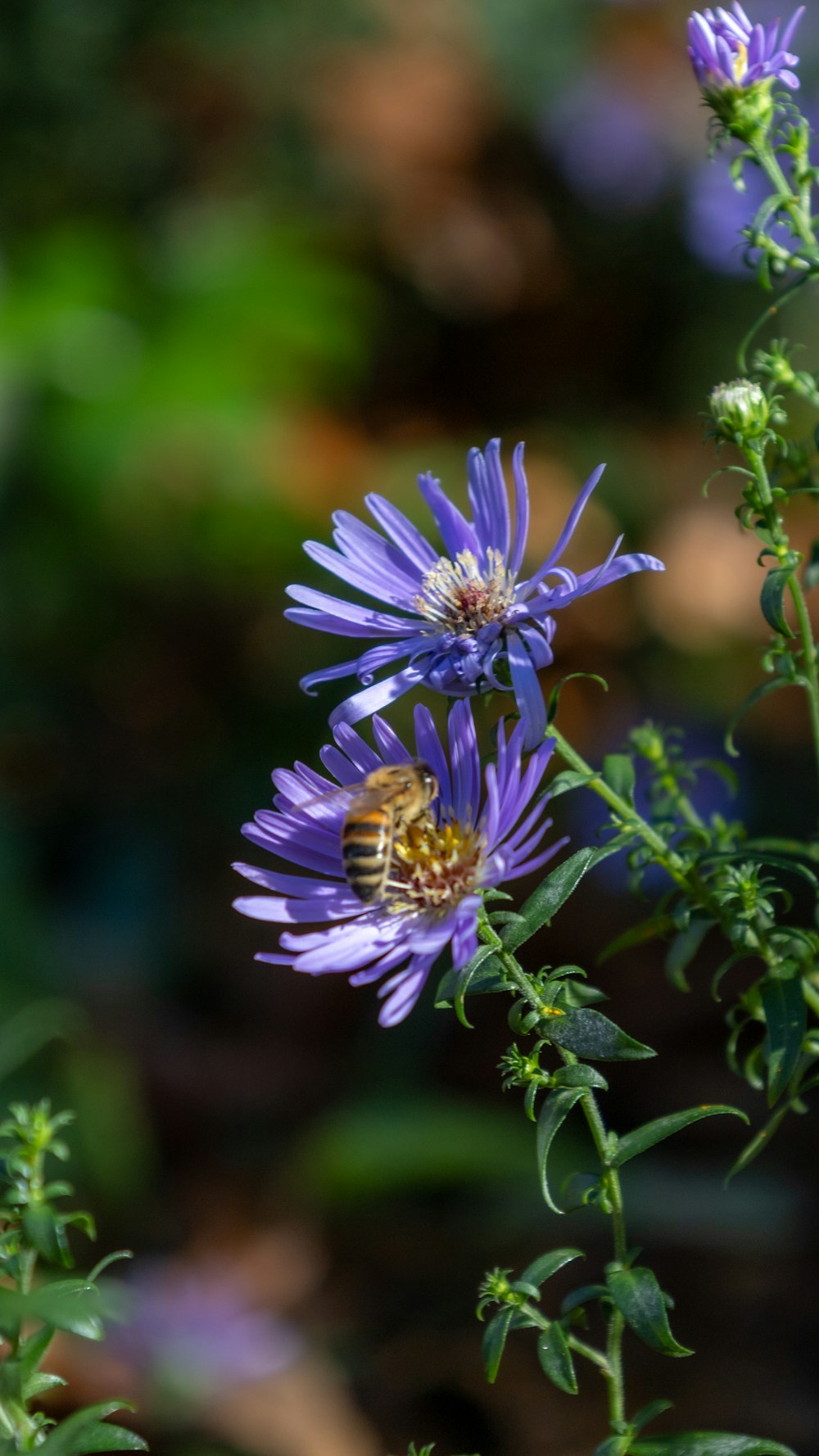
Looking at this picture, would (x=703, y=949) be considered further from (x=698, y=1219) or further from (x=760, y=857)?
(x=760, y=857)

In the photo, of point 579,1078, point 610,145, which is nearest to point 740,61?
point 579,1078

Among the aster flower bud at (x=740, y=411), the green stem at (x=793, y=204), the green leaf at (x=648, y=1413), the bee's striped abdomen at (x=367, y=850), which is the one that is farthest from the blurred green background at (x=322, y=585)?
the aster flower bud at (x=740, y=411)

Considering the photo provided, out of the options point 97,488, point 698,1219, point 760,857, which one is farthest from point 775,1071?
point 97,488

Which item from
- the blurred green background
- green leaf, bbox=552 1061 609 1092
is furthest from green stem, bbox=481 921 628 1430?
the blurred green background

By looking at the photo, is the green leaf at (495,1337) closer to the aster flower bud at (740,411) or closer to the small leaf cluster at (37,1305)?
the small leaf cluster at (37,1305)

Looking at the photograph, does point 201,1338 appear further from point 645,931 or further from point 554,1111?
point 554,1111
